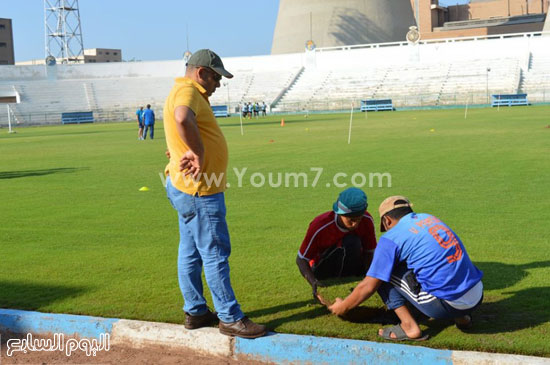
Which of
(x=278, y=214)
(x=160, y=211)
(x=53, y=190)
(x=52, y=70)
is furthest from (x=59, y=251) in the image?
(x=52, y=70)

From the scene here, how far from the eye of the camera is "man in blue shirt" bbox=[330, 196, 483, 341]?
14.0 ft

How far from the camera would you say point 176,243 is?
7.67 metres

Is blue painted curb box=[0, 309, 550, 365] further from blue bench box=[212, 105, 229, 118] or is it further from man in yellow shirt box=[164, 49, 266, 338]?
blue bench box=[212, 105, 229, 118]

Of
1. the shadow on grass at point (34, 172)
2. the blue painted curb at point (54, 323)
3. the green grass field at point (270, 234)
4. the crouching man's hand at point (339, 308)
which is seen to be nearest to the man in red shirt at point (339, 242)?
the green grass field at point (270, 234)

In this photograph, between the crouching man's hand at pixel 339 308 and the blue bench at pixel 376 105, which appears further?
the blue bench at pixel 376 105

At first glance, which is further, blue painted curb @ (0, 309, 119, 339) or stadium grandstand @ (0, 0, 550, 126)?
stadium grandstand @ (0, 0, 550, 126)

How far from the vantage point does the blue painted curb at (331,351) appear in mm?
4172

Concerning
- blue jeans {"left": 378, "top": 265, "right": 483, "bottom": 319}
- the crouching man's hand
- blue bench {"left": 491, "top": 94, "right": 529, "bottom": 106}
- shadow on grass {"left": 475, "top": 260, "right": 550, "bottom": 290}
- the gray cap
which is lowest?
shadow on grass {"left": 475, "top": 260, "right": 550, "bottom": 290}

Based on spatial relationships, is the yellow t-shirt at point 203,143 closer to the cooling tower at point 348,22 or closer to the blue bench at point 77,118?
the blue bench at point 77,118

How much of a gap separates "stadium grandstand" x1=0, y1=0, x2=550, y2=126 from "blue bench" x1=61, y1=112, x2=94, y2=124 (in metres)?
1.68

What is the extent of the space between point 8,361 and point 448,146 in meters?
15.7

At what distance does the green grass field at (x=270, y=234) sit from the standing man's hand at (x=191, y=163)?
1.46m

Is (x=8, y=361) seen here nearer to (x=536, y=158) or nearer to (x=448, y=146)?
(x=536, y=158)

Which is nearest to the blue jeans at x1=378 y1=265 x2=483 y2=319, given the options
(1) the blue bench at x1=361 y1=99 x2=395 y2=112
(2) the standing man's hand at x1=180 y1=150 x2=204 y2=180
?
(2) the standing man's hand at x1=180 y1=150 x2=204 y2=180
